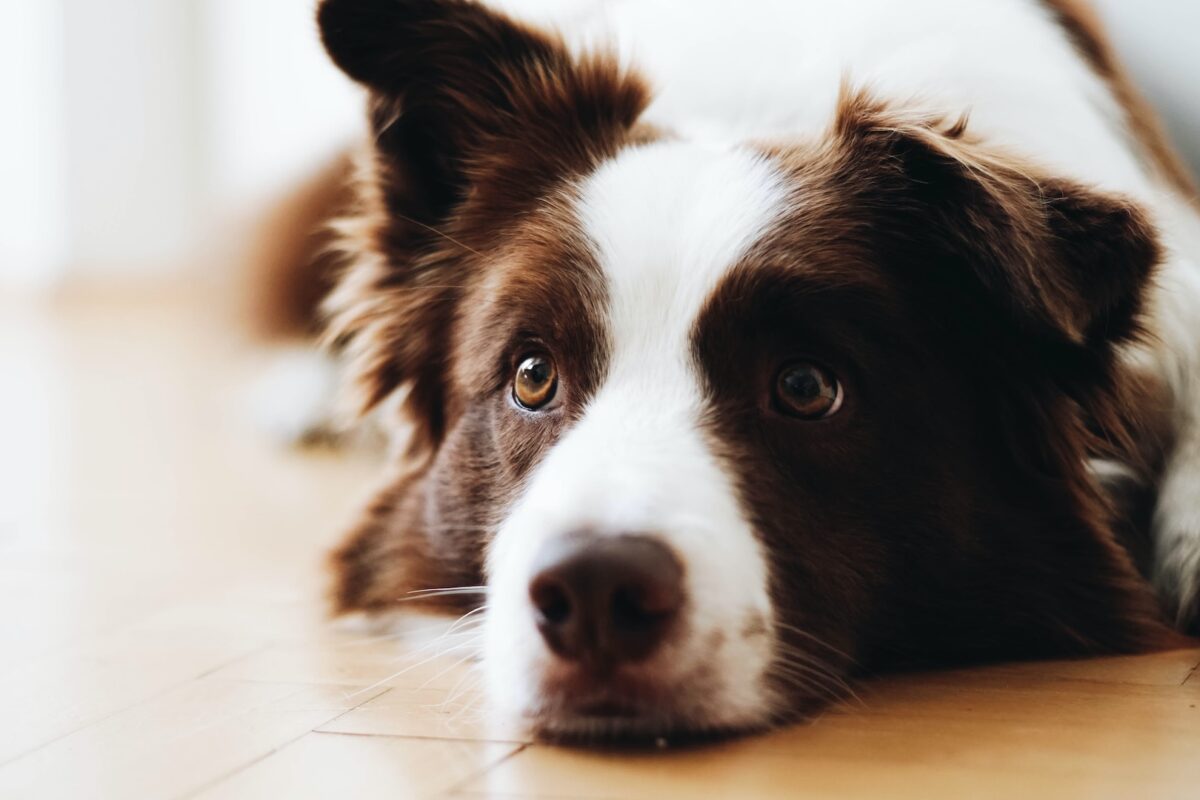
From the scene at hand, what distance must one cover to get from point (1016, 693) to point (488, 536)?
822 millimetres

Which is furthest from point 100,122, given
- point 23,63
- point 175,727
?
point 175,727

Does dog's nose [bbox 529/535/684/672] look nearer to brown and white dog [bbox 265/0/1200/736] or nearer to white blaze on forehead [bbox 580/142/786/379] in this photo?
brown and white dog [bbox 265/0/1200/736]

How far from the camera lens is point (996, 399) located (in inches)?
87.1

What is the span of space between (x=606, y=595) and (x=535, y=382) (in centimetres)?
58

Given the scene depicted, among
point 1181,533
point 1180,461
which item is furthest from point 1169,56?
point 1181,533

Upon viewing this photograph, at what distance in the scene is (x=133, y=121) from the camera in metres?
10.5

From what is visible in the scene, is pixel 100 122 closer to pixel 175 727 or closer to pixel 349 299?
pixel 349 299

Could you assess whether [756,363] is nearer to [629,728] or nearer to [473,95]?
[629,728]

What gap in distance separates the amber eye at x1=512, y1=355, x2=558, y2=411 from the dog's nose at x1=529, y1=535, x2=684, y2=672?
1.58 ft

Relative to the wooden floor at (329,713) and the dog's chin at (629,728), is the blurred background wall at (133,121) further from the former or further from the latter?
the dog's chin at (629,728)

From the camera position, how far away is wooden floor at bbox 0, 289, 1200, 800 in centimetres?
170

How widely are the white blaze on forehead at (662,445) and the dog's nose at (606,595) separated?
0.10 feet

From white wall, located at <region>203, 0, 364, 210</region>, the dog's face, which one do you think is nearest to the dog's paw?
the dog's face

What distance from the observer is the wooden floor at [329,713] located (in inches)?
66.8
